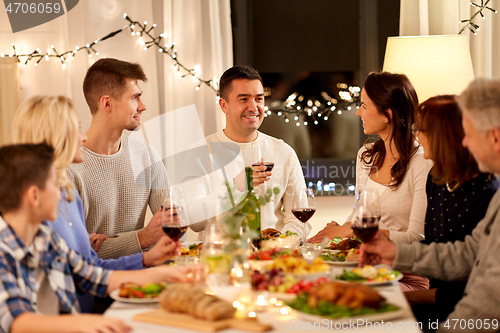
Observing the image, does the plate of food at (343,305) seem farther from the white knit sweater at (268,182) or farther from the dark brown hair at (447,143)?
the white knit sweater at (268,182)

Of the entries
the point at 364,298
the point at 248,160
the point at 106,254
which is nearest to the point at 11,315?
the point at 364,298

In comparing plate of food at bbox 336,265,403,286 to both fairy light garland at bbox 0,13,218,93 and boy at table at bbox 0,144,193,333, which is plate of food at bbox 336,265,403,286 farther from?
fairy light garland at bbox 0,13,218,93

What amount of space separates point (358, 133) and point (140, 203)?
211 cm

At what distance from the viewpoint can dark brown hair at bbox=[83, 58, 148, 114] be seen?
2.78 meters

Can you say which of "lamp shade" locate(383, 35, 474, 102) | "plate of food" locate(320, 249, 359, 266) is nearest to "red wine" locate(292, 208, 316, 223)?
"plate of food" locate(320, 249, 359, 266)

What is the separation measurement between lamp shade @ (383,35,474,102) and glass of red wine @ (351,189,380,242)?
1865mm

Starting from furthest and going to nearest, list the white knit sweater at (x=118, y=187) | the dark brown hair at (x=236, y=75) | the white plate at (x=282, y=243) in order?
the dark brown hair at (x=236, y=75) → the white knit sweater at (x=118, y=187) → the white plate at (x=282, y=243)

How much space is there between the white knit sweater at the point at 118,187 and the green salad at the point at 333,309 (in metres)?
1.40

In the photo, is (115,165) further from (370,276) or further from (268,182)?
(370,276)

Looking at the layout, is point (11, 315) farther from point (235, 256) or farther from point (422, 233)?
point (422, 233)

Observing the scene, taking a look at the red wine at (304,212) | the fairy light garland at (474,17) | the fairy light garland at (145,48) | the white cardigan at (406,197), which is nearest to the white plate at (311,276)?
the red wine at (304,212)

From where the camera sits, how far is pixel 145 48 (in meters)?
3.99

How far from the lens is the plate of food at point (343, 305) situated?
3.89ft

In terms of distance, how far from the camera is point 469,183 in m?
1.91
